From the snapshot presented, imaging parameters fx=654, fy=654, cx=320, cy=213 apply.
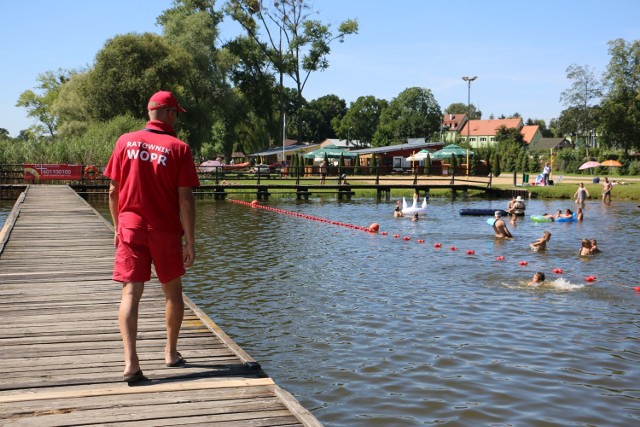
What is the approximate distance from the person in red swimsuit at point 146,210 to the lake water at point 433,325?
8.88ft

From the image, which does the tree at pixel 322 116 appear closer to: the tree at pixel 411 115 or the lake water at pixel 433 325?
the tree at pixel 411 115

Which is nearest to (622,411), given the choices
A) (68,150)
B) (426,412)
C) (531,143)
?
(426,412)

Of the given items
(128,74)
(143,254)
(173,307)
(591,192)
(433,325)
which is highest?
(128,74)

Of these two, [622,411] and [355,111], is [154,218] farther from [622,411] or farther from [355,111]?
[355,111]

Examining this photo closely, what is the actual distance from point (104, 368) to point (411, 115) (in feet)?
423

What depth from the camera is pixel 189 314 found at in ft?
27.2

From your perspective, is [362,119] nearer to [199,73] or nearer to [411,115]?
[411,115]

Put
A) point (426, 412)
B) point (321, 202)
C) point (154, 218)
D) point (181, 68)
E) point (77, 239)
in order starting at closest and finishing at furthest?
point (154, 218) → point (426, 412) → point (77, 239) → point (321, 202) → point (181, 68)

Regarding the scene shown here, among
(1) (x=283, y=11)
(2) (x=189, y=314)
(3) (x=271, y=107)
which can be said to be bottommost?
(2) (x=189, y=314)

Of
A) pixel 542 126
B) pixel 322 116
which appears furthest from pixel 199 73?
pixel 542 126

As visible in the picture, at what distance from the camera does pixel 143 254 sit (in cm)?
535

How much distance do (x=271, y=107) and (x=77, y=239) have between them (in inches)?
2822

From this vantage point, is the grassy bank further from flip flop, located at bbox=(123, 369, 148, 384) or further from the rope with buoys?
flip flop, located at bbox=(123, 369, 148, 384)

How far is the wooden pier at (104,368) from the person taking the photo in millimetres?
4789
